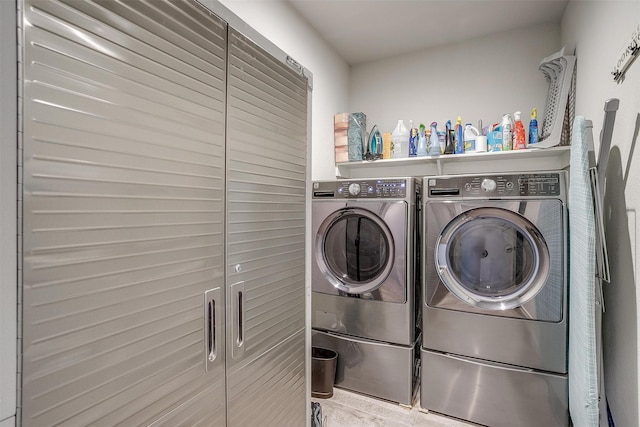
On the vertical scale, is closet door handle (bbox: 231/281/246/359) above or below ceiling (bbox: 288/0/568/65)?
below

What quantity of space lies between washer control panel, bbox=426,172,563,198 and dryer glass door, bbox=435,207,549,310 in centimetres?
11

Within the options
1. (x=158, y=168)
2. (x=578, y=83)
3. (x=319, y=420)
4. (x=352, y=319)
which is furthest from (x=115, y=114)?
(x=578, y=83)

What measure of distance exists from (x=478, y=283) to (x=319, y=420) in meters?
1.23

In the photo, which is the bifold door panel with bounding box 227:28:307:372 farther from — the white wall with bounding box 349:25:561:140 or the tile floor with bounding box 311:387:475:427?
the white wall with bounding box 349:25:561:140

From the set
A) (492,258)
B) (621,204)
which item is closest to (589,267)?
(621,204)

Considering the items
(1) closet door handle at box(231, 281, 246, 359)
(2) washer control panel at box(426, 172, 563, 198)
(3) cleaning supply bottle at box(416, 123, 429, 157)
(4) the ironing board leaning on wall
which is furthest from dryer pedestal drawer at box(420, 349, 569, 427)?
(3) cleaning supply bottle at box(416, 123, 429, 157)

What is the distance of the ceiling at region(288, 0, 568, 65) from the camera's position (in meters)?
2.33

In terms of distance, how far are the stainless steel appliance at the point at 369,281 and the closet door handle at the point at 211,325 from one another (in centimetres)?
131

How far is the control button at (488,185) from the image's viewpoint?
72.7 inches

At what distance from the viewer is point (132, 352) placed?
2.50ft

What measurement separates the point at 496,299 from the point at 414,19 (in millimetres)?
2166

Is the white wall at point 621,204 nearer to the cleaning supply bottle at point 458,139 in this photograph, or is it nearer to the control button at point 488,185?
the control button at point 488,185

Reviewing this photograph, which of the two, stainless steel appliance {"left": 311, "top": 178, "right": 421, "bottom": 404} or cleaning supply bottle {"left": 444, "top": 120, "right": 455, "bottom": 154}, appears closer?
stainless steel appliance {"left": 311, "top": 178, "right": 421, "bottom": 404}

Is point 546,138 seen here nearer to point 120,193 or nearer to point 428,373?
point 428,373
